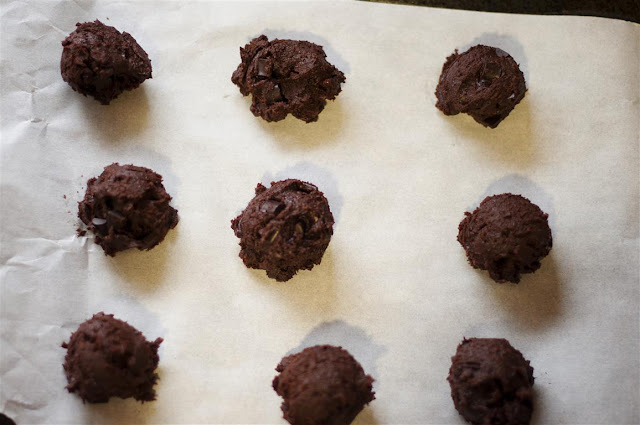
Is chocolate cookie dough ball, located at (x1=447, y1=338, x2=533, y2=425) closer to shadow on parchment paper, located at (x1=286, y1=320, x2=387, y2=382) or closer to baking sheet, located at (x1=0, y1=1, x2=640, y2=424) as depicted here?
baking sheet, located at (x1=0, y1=1, x2=640, y2=424)

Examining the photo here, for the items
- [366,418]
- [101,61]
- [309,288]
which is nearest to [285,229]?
[309,288]

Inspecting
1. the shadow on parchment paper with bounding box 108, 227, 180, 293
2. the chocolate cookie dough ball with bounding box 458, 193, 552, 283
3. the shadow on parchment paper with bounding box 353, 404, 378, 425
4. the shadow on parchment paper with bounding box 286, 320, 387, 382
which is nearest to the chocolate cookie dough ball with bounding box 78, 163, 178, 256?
the shadow on parchment paper with bounding box 108, 227, 180, 293

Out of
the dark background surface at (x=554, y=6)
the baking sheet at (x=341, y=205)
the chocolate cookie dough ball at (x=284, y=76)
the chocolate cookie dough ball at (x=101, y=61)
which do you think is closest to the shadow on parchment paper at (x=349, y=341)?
the baking sheet at (x=341, y=205)

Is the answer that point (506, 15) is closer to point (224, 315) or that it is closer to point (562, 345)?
point (562, 345)

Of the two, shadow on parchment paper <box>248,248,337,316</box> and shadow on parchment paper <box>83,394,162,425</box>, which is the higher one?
shadow on parchment paper <box>248,248,337,316</box>

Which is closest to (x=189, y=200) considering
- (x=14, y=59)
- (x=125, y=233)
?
(x=125, y=233)

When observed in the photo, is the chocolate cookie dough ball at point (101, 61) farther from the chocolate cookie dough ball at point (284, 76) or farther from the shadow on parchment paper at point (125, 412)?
the shadow on parchment paper at point (125, 412)
